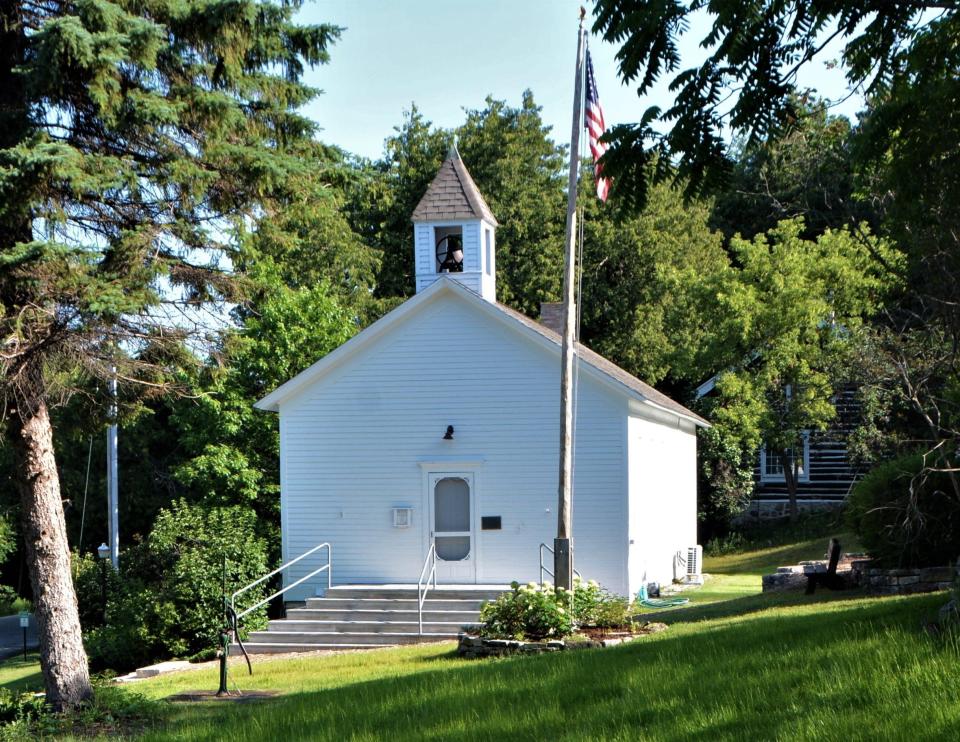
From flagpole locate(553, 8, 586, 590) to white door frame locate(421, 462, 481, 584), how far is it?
205 inches

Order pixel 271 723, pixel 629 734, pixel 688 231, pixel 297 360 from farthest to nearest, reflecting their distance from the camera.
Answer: pixel 688 231 < pixel 297 360 < pixel 271 723 < pixel 629 734

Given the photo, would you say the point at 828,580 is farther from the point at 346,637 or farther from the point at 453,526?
the point at 346,637

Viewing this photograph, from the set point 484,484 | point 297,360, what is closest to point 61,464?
point 297,360

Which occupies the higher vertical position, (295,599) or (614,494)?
(614,494)

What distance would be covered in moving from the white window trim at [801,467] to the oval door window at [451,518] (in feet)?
49.6

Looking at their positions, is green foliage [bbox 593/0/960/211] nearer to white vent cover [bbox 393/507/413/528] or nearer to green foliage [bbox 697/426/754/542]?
white vent cover [bbox 393/507/413/528]

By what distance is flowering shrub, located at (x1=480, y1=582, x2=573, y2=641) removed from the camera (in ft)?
51.2

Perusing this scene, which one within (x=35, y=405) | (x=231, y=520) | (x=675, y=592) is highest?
(x=35, y=405)

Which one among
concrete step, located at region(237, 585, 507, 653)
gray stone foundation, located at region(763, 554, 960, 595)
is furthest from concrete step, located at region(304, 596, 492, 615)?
gray stone foundation, located at region(763, 554, 960, 595)

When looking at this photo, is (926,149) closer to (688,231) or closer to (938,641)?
(938,641)

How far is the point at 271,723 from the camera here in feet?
29.9

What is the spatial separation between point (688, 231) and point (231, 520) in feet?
82.2

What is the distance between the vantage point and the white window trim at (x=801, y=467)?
3684 cm

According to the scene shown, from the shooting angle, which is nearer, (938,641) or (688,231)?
(938,641)
